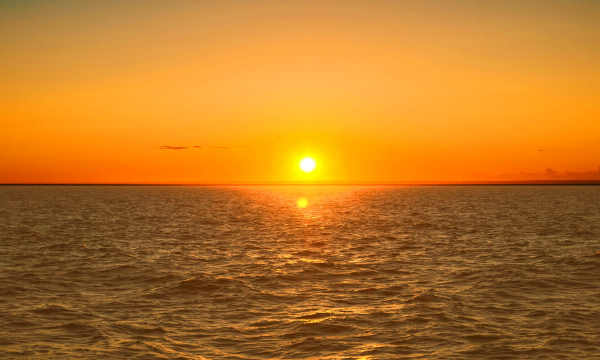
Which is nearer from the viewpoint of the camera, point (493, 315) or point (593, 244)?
point (493, 315)

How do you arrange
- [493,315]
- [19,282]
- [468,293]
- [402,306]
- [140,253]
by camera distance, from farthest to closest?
[140,253], [19,282], [468,293], [402,306], [493,315]

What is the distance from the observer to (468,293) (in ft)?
64.6

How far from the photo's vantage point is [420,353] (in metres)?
13.0

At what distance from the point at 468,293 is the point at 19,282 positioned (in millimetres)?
19952

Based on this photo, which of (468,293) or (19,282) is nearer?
(468,293)

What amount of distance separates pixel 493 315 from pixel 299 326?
690cm

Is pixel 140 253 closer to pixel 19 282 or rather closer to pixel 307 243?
pixel 19 282

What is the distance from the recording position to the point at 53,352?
13094 millimetres

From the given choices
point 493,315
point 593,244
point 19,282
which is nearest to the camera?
point 493,315

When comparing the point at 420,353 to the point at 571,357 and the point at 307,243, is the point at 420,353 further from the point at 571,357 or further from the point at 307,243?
the point at 307,243

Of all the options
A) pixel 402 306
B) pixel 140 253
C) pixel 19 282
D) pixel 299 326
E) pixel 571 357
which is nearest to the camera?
pixel 571 357

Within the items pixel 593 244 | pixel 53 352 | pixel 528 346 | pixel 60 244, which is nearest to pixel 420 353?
pixel 528 346

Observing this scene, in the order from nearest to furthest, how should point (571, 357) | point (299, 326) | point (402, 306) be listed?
point (571, 357) < point (299, 326) < point (402, 306)

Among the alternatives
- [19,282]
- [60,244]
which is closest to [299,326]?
[19,282]
